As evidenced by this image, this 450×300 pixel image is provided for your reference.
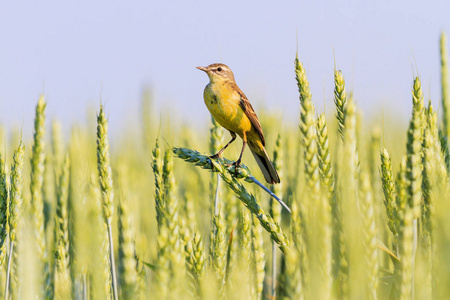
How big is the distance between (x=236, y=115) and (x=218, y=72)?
0.75 meters

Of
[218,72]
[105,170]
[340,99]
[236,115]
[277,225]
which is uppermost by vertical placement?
[218,72]

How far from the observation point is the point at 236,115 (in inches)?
171

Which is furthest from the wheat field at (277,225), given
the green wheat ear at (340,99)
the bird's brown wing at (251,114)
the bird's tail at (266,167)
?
the bird's brown wing at (251,114)

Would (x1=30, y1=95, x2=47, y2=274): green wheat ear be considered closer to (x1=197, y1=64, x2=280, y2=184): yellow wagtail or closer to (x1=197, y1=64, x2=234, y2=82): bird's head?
(x1=197, y1=64, x2=280, y2=184): yellow wagtail

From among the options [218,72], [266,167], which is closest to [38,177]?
[266,167]

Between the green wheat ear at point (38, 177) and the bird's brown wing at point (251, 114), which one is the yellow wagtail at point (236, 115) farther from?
the green wheat ear at point (38, 177)

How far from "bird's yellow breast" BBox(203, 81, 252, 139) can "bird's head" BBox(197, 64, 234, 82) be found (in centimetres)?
31

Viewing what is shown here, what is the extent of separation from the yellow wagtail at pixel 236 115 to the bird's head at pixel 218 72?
0.06m

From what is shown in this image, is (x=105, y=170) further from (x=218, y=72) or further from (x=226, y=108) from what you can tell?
(x=218, y=72)

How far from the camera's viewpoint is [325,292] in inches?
56.8

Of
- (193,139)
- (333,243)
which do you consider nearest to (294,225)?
(333,243)

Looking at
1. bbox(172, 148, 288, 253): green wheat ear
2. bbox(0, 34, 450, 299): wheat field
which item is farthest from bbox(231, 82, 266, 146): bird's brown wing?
bbox(172, 148, 288, 253): green wheat ear

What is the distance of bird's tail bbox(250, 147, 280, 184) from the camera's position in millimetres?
3959

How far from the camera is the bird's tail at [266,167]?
396 centimetres
